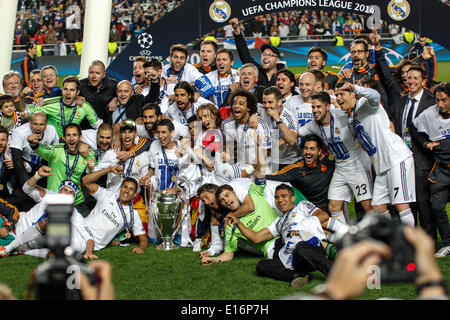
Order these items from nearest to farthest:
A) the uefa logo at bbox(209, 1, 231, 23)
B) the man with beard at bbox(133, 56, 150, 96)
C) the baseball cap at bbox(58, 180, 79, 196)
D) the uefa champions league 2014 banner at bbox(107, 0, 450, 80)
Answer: the baseball cap at bbox(58, 180, 79, 196) < the man with beard at bbox(133, 56, 150, 96) < the uefa champions league 2014 banner at bbox(107, 0, 450, 80) < the uefa logo at bbox(209, 1, 231, 23)

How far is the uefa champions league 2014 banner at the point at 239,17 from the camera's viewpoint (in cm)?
948

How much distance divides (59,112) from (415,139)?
4.30 meters

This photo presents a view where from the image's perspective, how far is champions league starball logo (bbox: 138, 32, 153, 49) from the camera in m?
10.2

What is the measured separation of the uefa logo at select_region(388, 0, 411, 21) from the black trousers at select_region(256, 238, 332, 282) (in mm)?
4934

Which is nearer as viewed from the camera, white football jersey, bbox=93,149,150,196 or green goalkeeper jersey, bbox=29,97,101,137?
white football jersey, bbox=93,149,150,196

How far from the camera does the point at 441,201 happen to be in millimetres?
6629

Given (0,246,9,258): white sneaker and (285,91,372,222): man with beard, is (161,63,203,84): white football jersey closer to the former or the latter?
(285,91,372,222): man with beard

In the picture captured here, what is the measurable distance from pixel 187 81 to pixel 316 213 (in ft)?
9.22

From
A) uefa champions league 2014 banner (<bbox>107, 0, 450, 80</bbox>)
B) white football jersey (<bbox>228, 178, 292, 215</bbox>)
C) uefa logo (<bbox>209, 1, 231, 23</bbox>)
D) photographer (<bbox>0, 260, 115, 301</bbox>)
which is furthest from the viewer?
uefa logo (<bbox>209, 1, 231, 23</bbox>)

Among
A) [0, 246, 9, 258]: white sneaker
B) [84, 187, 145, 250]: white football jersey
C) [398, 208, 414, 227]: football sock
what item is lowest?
[0, 246, 9, 258]: white sneaker

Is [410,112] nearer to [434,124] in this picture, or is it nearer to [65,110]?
[434,124]

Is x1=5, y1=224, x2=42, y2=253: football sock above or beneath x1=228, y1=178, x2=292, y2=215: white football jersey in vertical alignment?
beneath

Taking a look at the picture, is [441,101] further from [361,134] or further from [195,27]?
[195,27]

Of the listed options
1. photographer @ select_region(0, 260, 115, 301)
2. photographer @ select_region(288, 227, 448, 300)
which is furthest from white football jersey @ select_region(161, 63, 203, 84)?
photographer @ select_region(288, 227, 448, 300)
